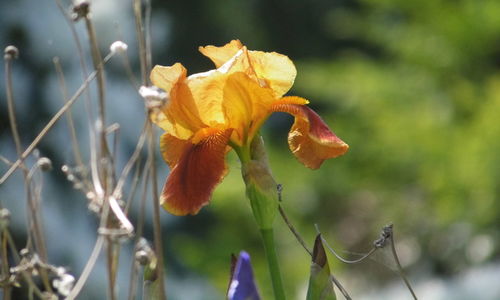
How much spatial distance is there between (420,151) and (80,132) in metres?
1.20

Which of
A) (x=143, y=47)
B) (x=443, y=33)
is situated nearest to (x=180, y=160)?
(x=143, y=47)

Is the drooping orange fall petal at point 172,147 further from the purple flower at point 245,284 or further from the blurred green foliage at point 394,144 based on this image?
the blurred green foliage at point 394,144

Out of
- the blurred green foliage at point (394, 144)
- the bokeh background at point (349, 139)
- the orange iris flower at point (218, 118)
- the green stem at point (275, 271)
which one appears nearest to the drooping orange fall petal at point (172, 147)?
the orange iris flower at point (218, 118)

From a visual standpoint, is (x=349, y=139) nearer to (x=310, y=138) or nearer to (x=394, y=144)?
(x=394, y=144)

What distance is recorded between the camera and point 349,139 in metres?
3.78

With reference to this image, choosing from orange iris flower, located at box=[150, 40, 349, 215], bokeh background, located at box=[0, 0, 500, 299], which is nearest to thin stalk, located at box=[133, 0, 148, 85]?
orange iris flower, located at box=[150, 40, 349, 215]

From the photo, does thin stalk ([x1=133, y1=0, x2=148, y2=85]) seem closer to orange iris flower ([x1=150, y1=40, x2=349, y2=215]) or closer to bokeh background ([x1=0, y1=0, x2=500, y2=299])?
orange iris flower ([x1=150, y1=40, x2=349, y2=215])

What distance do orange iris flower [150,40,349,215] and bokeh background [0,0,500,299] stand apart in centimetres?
186

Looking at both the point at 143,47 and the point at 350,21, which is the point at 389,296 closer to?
the point at 143,47

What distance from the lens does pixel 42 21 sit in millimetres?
3064

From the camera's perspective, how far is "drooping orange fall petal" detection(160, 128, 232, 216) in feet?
2.36

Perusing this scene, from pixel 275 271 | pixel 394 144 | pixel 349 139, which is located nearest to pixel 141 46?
pixel 275 271

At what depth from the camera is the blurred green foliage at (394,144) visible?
3.33m

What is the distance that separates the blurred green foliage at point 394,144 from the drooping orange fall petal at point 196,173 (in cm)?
231
